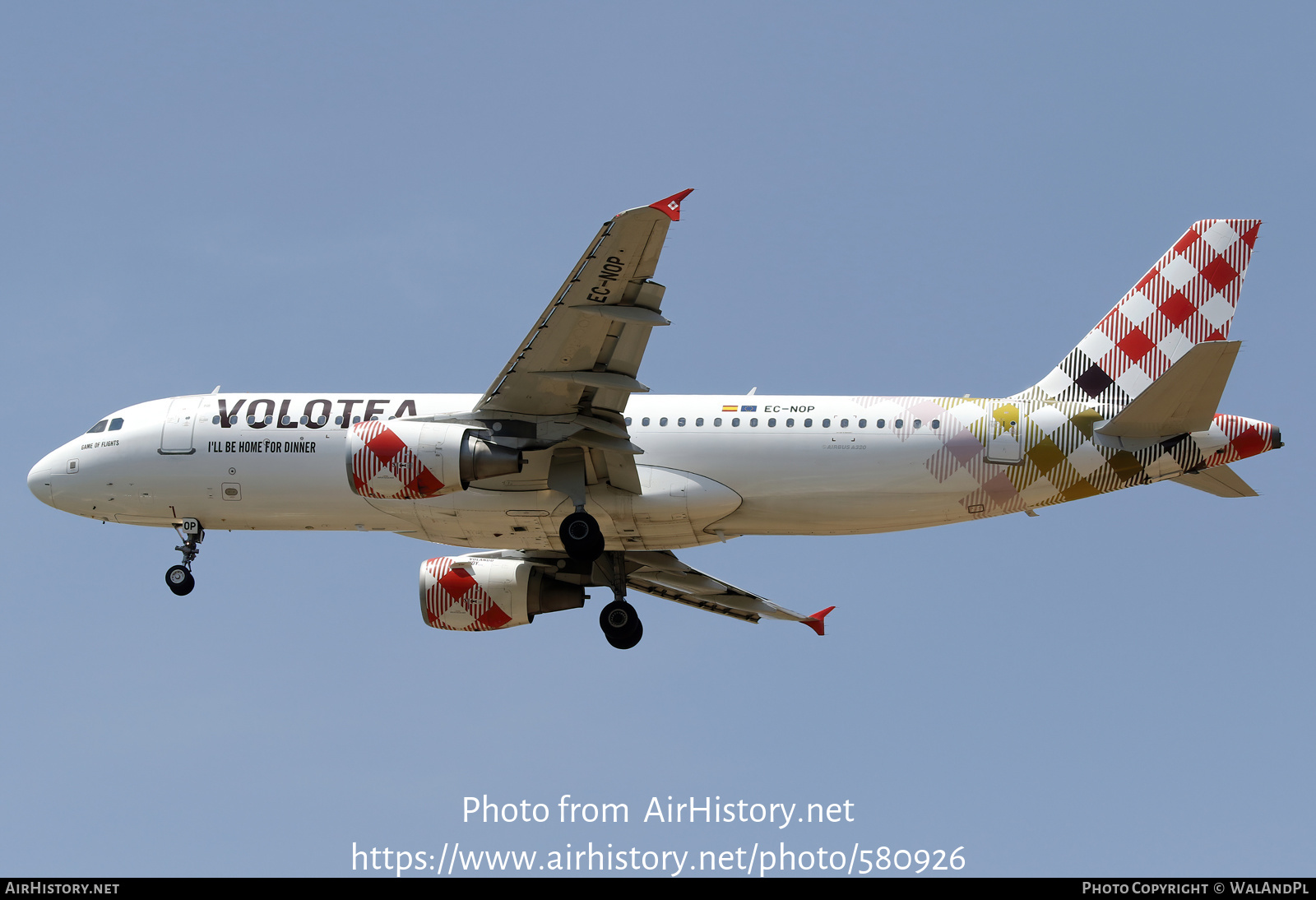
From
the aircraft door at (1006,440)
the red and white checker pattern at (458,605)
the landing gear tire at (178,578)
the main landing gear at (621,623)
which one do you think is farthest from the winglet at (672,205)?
the landing gear tire at (178,578)

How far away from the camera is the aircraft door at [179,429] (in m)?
32.6

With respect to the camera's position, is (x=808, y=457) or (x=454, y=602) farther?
(x=454, y=602)

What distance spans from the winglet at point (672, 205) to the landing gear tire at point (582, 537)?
7704mm

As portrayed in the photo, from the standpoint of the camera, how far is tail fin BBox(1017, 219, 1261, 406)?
31.1 m

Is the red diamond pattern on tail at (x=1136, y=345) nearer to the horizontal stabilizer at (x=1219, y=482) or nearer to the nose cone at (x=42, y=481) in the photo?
the horizontal stabilizer at (x=1219, y=482)

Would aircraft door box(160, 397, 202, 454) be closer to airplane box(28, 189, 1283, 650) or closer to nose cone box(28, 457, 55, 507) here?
airplane box(28, 189, 1283, 650)

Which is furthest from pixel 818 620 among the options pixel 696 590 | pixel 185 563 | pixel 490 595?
pixel 185 563

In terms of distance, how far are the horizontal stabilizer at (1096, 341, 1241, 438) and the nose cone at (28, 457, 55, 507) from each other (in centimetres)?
2302

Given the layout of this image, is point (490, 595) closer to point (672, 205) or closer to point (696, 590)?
point (696, 590)

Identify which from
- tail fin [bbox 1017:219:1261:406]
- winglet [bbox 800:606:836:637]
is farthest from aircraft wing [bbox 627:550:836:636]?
tail fin [bbox 1017:219:1261:406]
